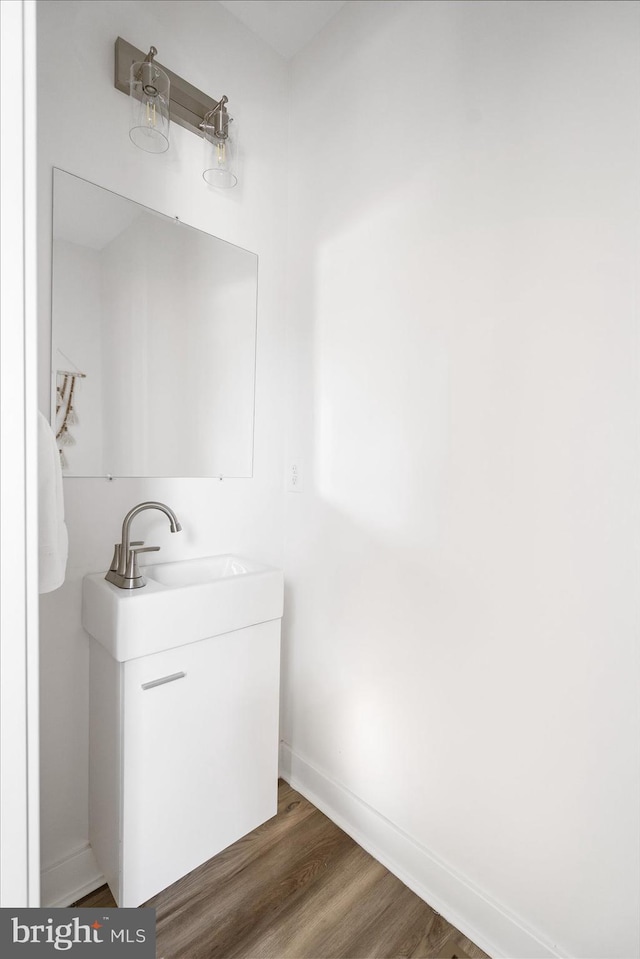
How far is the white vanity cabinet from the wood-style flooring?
77 mm

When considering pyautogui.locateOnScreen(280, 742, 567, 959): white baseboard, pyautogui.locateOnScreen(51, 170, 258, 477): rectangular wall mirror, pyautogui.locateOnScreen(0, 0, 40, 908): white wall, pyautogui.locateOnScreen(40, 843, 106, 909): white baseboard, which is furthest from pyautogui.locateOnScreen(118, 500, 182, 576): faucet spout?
pyautogui.locateOnScreen(280, 742, 567, 959): white baseboard

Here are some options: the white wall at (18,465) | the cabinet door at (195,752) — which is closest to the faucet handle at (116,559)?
the cabinet door at (195,752)

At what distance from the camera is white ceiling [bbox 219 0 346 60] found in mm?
1623

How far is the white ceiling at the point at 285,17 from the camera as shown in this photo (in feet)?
5.32

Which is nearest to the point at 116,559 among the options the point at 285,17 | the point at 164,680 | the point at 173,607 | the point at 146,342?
the point at 173,607

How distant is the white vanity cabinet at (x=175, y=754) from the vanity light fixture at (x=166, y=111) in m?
1.50

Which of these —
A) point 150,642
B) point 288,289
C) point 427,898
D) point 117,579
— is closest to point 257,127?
point 288,289

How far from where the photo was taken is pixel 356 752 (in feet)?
5.26

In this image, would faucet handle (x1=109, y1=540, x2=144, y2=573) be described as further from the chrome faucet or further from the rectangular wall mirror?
the rectangular wall mirror

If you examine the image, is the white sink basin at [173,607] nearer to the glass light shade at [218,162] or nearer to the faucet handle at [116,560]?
the faucet handle at [116,560]

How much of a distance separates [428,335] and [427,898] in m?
1.62

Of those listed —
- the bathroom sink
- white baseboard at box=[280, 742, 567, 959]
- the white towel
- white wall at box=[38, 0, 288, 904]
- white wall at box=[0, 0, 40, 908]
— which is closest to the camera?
white wall at box=[0, 0, 40, 908]

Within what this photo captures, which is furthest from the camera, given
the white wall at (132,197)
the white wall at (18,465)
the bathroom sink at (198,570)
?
the bathroom sink at (198,570)

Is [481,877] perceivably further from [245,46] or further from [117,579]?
[245,46]
